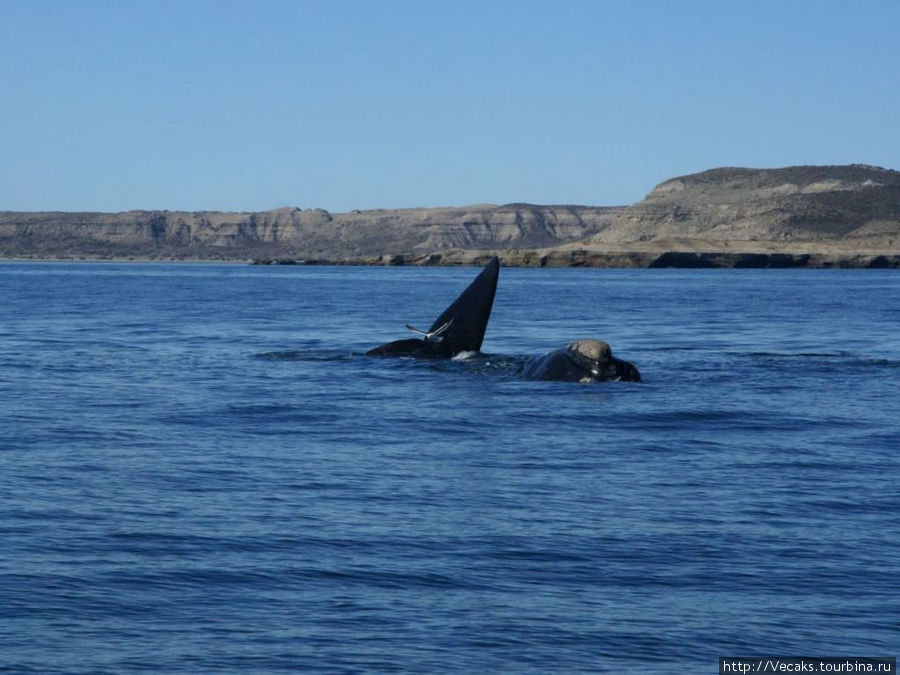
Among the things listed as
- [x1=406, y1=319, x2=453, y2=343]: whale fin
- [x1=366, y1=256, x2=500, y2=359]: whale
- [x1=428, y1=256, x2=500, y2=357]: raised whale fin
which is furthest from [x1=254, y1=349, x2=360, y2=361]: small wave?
[x1=428, y1=256, x2=500, y2=357]: raised whale fin

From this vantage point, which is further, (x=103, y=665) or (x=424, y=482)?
(x=424, y=482)

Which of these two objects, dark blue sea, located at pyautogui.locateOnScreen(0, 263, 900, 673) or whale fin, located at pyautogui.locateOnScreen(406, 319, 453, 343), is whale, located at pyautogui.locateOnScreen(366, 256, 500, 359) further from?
dark blue sea, located at pyautogui.locateOnScreen(0, 263, 900, 673)

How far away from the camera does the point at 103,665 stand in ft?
26.0

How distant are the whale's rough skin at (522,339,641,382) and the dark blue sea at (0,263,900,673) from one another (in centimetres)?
45

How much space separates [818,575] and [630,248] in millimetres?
188105

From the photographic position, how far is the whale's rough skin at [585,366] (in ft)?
72.2

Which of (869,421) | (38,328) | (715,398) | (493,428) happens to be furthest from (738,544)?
(38,328)

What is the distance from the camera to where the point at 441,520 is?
38.2 ft

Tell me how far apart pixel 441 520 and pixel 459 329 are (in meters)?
12.8

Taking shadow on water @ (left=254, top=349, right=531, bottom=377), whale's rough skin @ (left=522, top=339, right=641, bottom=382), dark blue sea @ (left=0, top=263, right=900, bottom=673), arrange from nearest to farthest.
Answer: dark blue sea @ (left=0, top=263, right=900, bottom=673)
whale's rough skin @ (left=522, top=339, right=641, bottom=382)
shadow on water @ (left=254, top=349, right=531, bottom=377)

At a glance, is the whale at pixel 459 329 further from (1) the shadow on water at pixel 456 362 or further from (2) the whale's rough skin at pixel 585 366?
(2) the whale's rough skin at pixel 585 366

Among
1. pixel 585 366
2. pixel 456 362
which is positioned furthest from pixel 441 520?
pixel 456 362

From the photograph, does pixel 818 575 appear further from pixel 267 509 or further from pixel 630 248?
pixel 630 248

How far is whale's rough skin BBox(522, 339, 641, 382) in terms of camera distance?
867 inches
